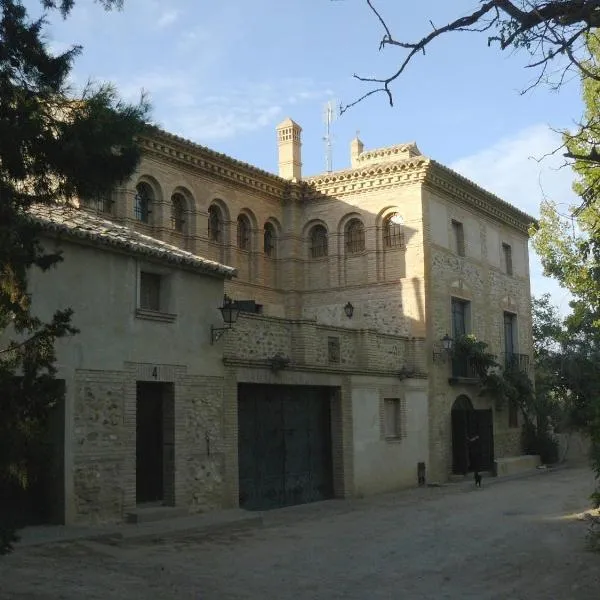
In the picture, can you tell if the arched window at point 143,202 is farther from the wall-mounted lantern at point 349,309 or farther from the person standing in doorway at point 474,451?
the person standing in doorway at point 474,451

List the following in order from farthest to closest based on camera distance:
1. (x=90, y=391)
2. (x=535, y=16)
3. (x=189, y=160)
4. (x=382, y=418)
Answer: (x=189, y=160) → (x=382, y=418) → (x=90, y=391) → (x=535, y=16)

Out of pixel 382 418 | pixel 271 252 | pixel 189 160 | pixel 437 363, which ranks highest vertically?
pixel 189 160

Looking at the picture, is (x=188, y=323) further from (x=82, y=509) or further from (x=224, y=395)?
(x=82, y=509)

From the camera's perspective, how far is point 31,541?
10.9m

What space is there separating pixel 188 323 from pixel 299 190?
11.6 m

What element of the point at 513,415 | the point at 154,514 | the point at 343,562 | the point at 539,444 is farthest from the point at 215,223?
the point at 343,562

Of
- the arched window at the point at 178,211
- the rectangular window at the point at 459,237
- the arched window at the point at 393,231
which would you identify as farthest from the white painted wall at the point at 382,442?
the arched window at the point at 178,211

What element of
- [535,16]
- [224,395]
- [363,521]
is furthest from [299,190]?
[535,16]

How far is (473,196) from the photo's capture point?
2658 centimetres

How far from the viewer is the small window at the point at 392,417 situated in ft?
70.3

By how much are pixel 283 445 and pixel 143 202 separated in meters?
7.58

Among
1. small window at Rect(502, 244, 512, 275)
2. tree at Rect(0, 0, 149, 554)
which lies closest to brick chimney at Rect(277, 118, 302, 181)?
small window at Rect(502, 244, 512, 275)

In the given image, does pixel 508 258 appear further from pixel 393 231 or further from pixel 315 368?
pixel 315 368

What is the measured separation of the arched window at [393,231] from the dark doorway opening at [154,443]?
11307 mm
